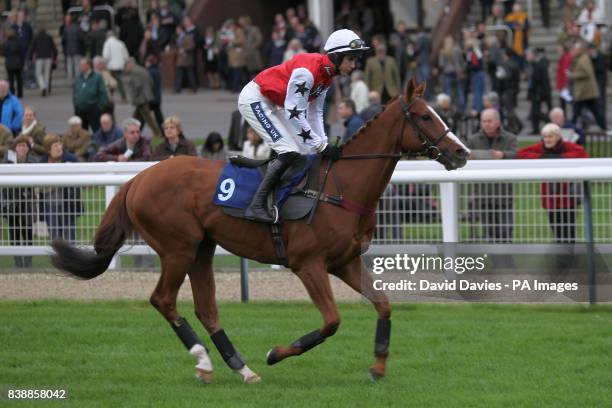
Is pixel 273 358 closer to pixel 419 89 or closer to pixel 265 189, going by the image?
pixel 265 189

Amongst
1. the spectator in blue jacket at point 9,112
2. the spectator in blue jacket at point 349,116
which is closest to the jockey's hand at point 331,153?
the spectator in blue jacket at point 349,116

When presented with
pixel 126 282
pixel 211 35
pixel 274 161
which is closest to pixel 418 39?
pixel 211 35

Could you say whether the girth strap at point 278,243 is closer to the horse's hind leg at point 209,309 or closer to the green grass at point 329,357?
the horse's hind leg at point 209,309

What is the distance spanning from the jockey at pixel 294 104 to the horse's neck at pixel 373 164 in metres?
0.14

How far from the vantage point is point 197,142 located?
20328 millimetres

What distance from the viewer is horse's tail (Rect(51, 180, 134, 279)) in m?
8.13

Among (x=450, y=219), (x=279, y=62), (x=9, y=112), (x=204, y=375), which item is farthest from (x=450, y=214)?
(x=279, y=62)

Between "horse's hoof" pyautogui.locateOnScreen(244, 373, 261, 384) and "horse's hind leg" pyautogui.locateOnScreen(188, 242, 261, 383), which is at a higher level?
"horse's hind leg" pyautogui.locateOnScreen(188, 242, 261, 383)

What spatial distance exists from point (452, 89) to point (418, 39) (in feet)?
5.92

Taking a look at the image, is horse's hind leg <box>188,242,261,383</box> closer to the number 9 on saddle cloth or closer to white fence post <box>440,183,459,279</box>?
the number 9 on saddle cloth

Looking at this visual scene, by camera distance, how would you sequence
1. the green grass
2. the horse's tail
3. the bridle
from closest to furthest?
the green grass → the bridle → the horse's tail

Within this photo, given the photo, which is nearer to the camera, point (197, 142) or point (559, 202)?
point (559, 202)

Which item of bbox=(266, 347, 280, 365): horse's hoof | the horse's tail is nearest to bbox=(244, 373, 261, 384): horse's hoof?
bbox=(266, 347, 280, 365): horse's hoof

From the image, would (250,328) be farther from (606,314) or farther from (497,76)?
(497,76)
